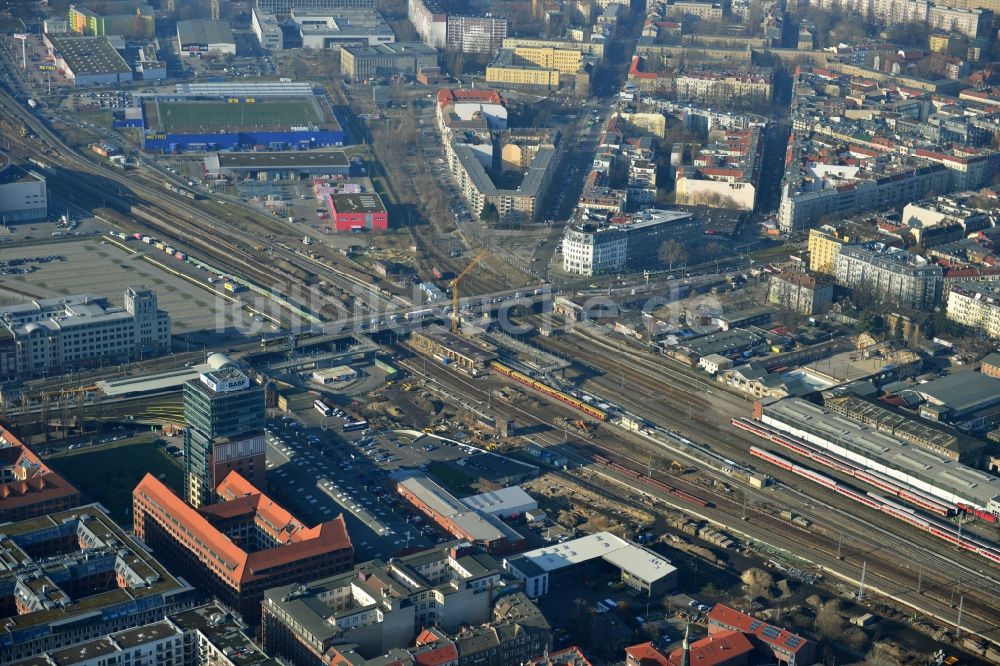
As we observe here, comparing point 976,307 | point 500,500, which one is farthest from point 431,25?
point 500,500

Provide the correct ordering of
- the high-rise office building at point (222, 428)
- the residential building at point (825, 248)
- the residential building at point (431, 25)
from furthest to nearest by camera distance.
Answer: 1. the residential building at point (431, 25)
2. the residential building at point (825, 248)
3. the high-rise office building at point (222, 428)

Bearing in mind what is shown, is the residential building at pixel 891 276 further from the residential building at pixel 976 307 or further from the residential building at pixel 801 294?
the residential building at pixel 801 294

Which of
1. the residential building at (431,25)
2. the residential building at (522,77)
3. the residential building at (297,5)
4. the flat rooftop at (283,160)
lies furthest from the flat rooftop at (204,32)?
the flat rooftop at (283,160)

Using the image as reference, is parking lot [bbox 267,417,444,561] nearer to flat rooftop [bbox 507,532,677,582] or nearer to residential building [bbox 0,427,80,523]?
flat rooftop [bbox 507,532,677,582]

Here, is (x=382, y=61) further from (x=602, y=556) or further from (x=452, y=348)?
(x=602, y=556)

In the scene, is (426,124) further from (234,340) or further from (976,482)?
(976,482)

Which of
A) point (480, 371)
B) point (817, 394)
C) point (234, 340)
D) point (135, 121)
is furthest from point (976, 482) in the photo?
point (135, 121)
